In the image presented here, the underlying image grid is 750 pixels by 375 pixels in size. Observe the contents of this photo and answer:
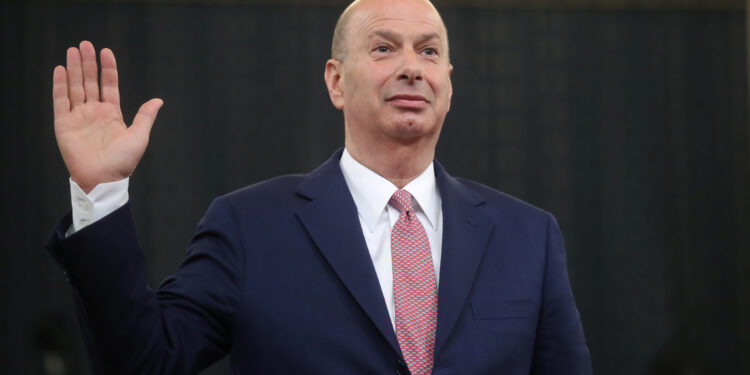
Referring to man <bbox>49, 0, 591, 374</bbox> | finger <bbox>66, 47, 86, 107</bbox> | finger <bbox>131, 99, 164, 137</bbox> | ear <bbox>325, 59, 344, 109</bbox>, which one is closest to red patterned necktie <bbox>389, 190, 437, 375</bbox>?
man <bbox>49, 0, 591, 374</bbox>

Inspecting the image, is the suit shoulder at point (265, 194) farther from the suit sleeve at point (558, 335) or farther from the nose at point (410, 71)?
the suit sleeve at point (558, 335)

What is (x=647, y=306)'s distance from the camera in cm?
446

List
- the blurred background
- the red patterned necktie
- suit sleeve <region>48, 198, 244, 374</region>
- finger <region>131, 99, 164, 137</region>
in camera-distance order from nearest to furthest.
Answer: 1. suit sleeve <region>48, 198, 244, 374</region>
2. finger <region>131, 99, 164, 137</region>
3. the red patterned necktie
4. the blurred background

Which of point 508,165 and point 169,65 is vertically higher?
point 169,65

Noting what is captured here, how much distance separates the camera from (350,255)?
1522 millimetres

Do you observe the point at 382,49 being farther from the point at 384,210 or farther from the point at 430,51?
the point at 384,210

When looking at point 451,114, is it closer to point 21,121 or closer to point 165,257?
point 165,257

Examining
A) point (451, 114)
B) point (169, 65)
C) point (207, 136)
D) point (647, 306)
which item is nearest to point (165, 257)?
point (207, 136)

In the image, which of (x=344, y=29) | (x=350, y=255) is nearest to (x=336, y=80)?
(x=344, y=29)

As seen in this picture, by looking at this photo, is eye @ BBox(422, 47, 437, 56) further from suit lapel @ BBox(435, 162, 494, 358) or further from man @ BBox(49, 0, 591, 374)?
suit lapel @ BBox(435, 162, 494, 358)

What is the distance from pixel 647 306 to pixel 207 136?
7.22 feet

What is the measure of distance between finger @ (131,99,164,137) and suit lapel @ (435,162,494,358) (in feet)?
1.69

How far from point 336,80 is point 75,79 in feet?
1.79

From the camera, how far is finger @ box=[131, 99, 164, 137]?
1.39m
